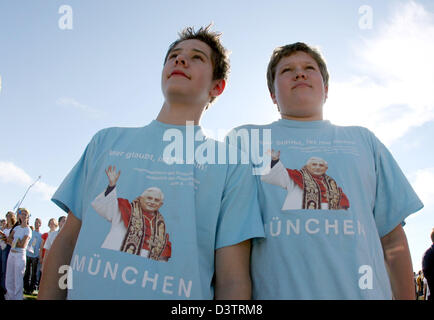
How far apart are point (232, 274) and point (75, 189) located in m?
0.92

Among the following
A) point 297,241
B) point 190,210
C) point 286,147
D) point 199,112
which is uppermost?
point 199,112

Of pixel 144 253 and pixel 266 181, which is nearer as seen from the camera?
pixel 144 253

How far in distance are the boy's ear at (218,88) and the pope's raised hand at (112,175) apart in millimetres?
1036

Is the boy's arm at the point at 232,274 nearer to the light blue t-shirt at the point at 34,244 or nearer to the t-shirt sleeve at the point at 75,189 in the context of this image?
the t-shirt sleeve at the point at 75,189

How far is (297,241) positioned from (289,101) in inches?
37.3

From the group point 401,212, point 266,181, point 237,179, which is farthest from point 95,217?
point 401,212

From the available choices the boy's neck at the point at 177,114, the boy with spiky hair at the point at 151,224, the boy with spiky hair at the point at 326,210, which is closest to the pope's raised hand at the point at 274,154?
the boy with spiky hair at the point at 326,210

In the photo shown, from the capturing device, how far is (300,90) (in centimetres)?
229

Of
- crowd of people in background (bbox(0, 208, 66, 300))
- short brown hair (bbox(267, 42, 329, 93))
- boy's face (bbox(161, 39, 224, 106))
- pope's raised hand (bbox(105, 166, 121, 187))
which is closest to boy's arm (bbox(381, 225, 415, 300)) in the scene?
short brown hair (bbox(267, 42, 329, 93))

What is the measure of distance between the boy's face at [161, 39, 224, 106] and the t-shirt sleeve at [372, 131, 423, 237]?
3.74ft

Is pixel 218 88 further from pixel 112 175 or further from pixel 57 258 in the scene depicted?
pixel 57 258

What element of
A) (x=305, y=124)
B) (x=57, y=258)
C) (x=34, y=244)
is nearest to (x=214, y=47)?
(x=305, y=124)

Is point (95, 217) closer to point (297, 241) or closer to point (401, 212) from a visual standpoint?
point (297, 241)
